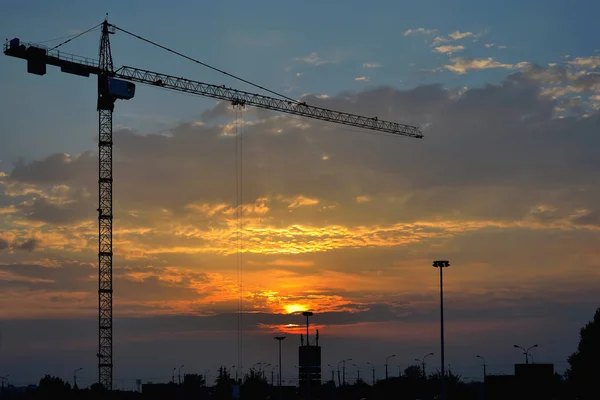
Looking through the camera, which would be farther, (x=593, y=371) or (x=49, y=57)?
(x=49, y=57)

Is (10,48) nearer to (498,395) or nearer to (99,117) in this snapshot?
(99,117)

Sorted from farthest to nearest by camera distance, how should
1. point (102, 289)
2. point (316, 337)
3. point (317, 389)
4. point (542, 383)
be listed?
point (102, 289) < point (316, 337) < point (542, 383) < point (317, 389)

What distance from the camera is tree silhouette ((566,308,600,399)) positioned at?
142000 millimetres

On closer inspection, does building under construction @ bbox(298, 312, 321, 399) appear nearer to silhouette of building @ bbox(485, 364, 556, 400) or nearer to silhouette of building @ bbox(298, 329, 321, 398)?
silhouette of building @ bbox(298, 329, 321, 398)

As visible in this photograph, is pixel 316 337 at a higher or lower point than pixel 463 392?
higher

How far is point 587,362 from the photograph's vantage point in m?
144

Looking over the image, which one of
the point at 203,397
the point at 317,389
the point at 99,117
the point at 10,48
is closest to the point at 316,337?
the point at 317,389

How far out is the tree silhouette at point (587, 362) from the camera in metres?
142

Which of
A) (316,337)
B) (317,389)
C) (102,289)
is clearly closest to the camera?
(317,389)

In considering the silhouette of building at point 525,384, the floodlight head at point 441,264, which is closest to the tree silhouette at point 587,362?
the silhouette of building at point 525,384

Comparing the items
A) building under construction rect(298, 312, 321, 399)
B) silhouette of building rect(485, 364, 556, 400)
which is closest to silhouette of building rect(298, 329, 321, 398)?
building under construction rect(298, 312, 321, 399)

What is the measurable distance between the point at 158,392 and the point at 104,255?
1481 inches

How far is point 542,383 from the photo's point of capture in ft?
487

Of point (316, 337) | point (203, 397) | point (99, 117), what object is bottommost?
point (203, 397)
